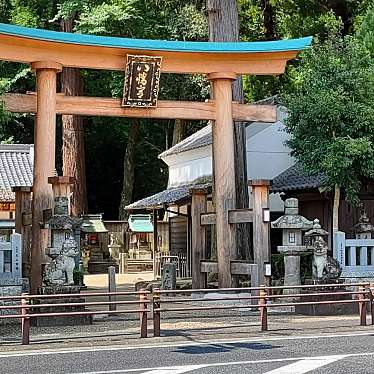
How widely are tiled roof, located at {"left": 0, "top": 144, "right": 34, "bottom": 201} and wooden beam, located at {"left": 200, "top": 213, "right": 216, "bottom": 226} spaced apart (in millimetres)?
13976

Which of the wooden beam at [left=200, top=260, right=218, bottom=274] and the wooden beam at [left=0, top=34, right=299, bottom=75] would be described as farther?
the wooden beam at [left=200, top=260, right=218, bottom=274]

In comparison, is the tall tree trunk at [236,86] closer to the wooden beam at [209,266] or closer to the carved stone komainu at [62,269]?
the wooden beam at [209,266]

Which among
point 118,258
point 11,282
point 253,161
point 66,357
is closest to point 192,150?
point 253,161


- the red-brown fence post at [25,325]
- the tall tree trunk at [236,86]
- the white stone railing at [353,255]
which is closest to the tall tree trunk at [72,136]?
the tall tree trunk at [236,86]

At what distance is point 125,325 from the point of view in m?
14.7

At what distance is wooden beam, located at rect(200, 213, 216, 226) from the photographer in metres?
19.1

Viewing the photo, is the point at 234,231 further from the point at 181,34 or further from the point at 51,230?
the point at 181,34

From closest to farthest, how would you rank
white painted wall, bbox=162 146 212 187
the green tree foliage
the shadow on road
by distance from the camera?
the shadow on road, the green tree foliage, white painted wall, bbox=162 146 212 187

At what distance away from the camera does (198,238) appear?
20.1 metres

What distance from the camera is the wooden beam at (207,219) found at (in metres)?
19.1

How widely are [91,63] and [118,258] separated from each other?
20.3 metres

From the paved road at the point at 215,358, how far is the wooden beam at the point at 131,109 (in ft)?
24.1

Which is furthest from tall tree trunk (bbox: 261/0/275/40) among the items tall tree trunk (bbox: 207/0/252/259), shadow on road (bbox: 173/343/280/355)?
shadow on road (bbox: 173/343/280/355)

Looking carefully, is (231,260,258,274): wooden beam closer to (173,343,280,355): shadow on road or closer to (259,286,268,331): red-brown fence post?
(259,286,268,331): red-brown fence post
